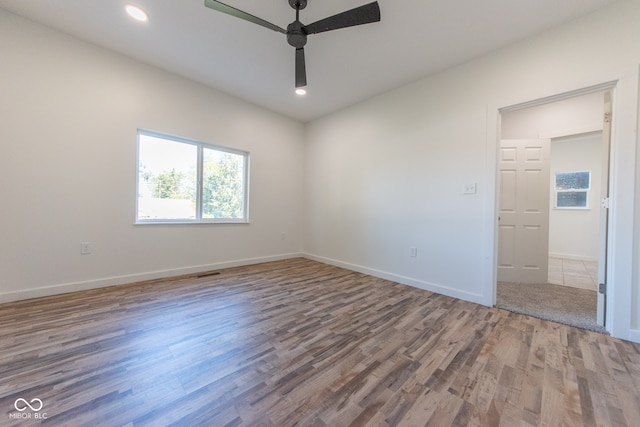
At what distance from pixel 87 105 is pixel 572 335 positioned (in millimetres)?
5201

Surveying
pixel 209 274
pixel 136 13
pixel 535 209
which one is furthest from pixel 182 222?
pixel 535 209

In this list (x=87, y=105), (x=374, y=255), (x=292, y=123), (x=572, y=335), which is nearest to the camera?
(x=572, y=335)

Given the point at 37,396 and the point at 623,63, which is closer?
the point at 37,396

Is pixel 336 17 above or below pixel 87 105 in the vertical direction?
above

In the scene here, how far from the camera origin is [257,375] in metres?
1.41

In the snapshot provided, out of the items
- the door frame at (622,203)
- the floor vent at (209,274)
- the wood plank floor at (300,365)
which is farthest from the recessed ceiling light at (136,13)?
the door frame at (622,203)

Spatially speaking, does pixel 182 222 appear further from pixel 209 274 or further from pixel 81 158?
pixel 81 158

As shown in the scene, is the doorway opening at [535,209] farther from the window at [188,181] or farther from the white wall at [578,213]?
the window at [188,181]

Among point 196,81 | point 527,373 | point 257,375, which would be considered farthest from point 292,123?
point 527,373

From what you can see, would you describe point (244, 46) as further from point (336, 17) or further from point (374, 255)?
point (374, 255)

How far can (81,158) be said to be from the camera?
2662 mm

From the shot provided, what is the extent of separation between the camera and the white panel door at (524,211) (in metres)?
3.32

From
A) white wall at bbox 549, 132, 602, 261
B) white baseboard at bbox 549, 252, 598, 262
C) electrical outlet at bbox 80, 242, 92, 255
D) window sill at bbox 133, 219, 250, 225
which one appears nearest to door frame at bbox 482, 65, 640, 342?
white wall at bbox 549, 132, 602, 261

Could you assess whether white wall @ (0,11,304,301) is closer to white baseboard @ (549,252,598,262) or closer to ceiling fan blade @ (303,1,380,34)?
ceiling fan blade @ (303,1,380,34)
